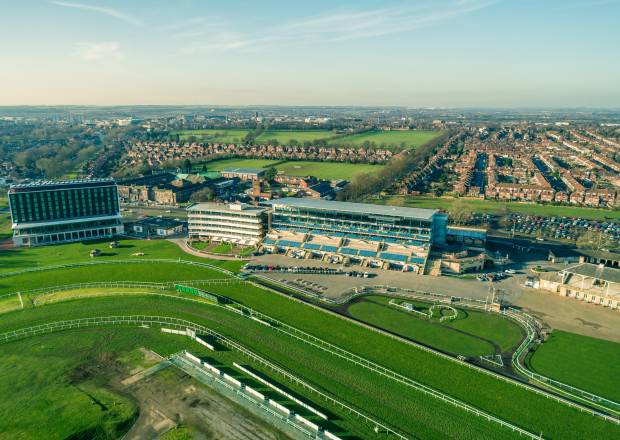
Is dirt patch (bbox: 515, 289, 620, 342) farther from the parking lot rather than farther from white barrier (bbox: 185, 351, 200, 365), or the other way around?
white barrier (bbox: 185, 351, 200, 365)

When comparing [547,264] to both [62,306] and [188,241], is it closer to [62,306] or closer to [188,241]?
[188,241]

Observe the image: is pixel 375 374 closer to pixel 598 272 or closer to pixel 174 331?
pixel 174 331

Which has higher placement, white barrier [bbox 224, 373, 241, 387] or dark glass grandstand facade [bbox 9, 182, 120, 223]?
dark glass grandstand facade [bbox 9, 182, 120, 223]

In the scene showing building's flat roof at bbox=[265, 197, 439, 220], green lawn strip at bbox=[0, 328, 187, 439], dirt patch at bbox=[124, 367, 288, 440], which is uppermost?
building's flat roof at bbox=[265, 197, 439, 220]

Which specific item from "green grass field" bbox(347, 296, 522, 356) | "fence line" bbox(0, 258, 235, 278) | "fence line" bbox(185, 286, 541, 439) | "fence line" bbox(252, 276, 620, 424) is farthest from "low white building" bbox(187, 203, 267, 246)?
"green grass field" bbox(347, 296, 522, 356)

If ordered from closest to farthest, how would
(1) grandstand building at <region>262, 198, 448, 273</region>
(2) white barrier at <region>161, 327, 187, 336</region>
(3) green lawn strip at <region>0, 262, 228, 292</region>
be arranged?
(2) white barrier at <region>161, 327, 187, 336</region>, (3) green lawn strip at <region>0, 262, 228, 292</region>, (1) grandstand building at <region>262, 198, 448, 273</region>

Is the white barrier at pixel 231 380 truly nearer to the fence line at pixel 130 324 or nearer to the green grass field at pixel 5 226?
the fence line at pixel 130 324

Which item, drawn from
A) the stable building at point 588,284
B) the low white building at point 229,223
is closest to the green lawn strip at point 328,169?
the low white building at point 229,223
